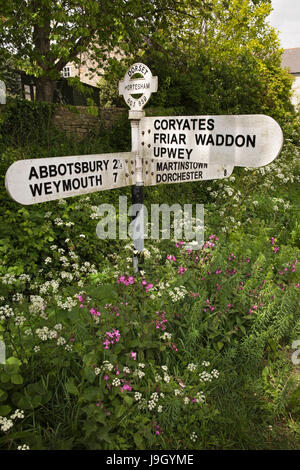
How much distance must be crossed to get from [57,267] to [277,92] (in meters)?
13.6

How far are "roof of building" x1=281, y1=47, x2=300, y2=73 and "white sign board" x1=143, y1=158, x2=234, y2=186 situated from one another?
36.2 m

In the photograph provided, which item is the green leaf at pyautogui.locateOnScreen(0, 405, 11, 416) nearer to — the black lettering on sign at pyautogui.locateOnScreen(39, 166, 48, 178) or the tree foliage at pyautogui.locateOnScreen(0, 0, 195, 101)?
the black lettering on sign at pyautogui.locateOnScreen(39, 166, 48, 178)

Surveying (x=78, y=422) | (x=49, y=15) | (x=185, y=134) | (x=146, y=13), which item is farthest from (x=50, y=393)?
(x=146, y=13)

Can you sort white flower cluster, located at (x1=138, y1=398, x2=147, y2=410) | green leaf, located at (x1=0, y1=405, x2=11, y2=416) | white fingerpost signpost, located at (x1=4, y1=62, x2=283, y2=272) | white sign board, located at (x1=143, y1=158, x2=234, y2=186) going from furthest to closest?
white sign board, located at (x1=143, y1=158, x2=234, y2=186)
white fingerpost signpost, located at (x1=4, y1=62, x2=283, y2=272)
white flower cluster, located at (x1=138, y1=398, x2=147, y2=410)
green leaf, located at (x1=0, y1=405, x2=11, y2=416)

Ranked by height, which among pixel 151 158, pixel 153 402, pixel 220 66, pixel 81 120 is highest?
pixel 220 66

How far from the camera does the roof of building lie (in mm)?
33353

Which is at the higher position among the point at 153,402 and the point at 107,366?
the point at 107,366

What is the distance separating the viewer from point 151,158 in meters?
2.76

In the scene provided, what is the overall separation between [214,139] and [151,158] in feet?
1.96

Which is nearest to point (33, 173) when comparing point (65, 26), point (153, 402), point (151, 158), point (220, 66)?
point (151, 158)

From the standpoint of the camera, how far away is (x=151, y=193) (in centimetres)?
655

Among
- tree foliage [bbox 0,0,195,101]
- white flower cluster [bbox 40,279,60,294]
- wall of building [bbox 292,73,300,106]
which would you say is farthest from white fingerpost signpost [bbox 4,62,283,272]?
wall of building [bbox 292,73,300,106]

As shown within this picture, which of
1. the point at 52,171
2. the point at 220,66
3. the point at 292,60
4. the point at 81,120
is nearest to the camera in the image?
the point at 52,171

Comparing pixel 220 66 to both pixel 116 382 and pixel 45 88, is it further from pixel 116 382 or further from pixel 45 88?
pixel 116 382
